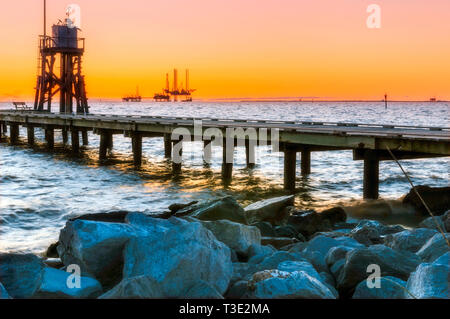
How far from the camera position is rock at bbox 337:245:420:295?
5879mm

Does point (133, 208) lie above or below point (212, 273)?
below

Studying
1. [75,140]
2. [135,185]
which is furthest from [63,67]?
[135,185]

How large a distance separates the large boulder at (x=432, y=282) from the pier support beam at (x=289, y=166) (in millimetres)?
14011

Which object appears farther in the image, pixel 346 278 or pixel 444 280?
pixel 346 278

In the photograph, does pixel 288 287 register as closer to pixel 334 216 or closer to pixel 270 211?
pixel 270 211

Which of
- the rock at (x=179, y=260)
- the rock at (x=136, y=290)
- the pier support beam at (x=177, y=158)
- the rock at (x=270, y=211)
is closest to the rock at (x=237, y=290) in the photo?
the rock at (x=179, y=260)

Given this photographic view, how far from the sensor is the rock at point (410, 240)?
7.82m

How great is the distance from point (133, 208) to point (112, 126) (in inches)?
499

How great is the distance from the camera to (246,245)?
7.47m

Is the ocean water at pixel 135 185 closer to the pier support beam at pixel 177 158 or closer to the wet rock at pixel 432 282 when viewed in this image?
the pier support beam at pixel 177 158

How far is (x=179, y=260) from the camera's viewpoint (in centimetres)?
522

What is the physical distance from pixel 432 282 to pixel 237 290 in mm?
1974
